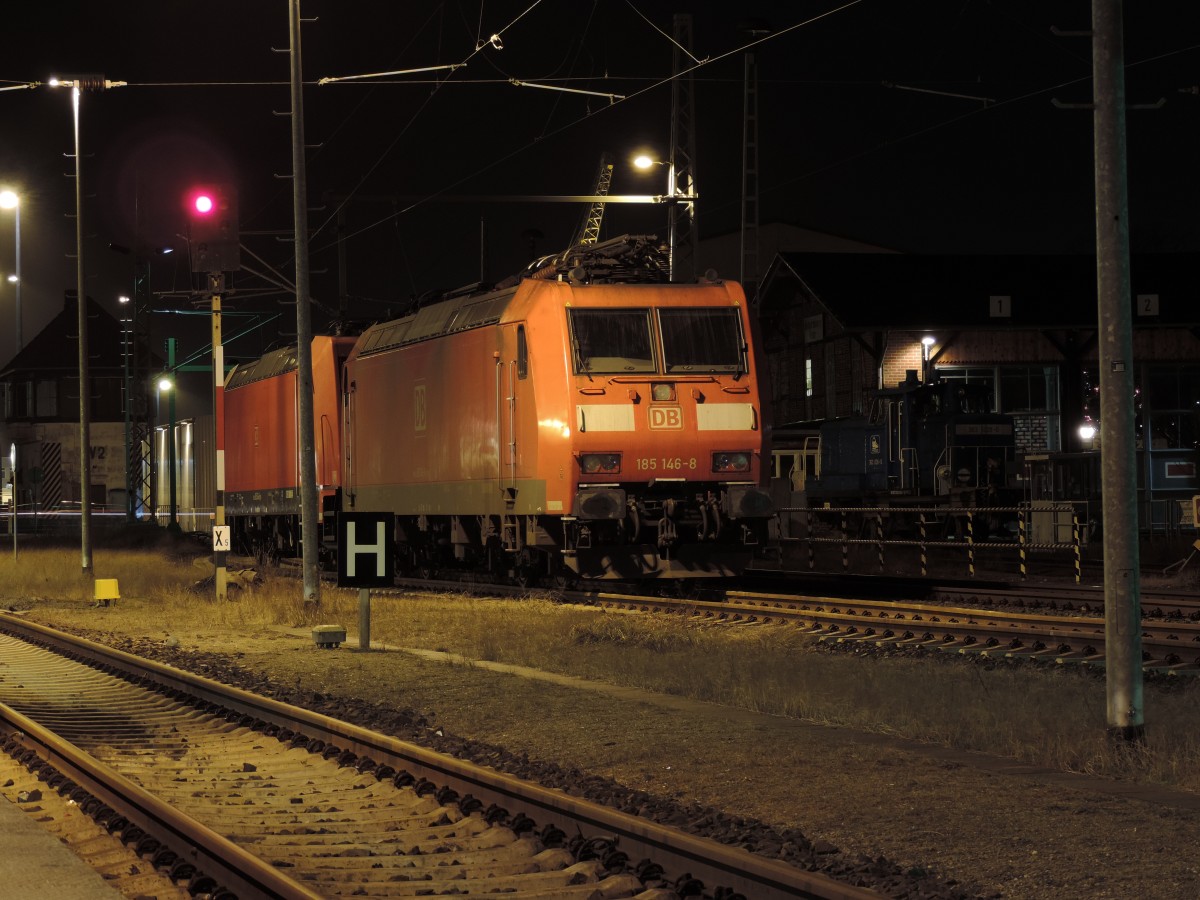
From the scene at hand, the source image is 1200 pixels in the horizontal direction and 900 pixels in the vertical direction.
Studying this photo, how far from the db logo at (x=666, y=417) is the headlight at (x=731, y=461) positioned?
2.20 feet

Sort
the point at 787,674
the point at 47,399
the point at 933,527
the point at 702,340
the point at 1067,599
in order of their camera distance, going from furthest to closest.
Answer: the point at 47,399
the point at 933,527
the point at 702,340
the point at 1067,599
the point at 787,674

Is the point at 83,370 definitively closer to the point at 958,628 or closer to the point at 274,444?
the point at 274,444

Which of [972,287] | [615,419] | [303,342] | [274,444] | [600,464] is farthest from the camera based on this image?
[972,287]

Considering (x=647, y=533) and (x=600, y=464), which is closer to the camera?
(x=600, y=464)

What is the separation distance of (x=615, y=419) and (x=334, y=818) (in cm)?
1196

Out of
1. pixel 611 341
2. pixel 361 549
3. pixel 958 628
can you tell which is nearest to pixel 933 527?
pixel 611 341

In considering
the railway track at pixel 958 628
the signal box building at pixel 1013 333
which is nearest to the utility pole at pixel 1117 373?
the railway track at pixel 958 628

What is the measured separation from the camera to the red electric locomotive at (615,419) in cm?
1978

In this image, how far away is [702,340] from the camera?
2059 cm

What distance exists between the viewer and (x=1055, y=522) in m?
32.3

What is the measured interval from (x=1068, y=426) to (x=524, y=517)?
1326 inches

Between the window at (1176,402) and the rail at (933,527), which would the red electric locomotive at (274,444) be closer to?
the rail at (933,527)

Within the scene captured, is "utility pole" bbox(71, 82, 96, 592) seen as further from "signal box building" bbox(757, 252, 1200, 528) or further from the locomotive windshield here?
"signal box building" bbox(757, 252, 1200, 528)

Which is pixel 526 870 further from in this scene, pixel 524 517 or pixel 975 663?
pixel 524 517
